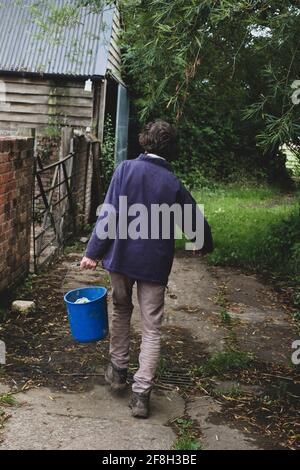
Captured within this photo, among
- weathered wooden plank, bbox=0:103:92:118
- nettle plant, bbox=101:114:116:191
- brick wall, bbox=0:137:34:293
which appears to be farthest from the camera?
nettle plant, bbox=101:114:116:191

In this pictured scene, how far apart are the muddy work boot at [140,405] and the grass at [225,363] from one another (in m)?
0.89

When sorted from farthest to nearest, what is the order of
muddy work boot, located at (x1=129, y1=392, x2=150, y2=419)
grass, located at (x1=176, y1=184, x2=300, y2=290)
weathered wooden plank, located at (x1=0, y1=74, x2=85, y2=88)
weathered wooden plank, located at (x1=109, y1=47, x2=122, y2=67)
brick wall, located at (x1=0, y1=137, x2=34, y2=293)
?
weathered wooden plank, located at (x1=109, y1=47, x2=122, y2=67), weathered wooden plank, located at (x1=0, y1=74, x2=85, y2=88), grass, located at (x1=176, y1=184, x2=300, y2=290), brick wall, located at (x1=0, y1=137, x2=34, y2=293), muddy work boot, located at (x1=129, y1=392, x2=150, y2=419)

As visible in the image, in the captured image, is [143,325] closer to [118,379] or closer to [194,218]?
[118,379]

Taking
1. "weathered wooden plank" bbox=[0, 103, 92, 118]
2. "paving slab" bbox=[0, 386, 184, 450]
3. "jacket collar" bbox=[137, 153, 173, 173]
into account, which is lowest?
"paving slab" bbox=[0, 386, 184, 450]

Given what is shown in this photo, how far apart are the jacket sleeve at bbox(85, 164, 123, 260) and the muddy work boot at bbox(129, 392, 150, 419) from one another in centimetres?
93

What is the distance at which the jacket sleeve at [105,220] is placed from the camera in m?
3.56

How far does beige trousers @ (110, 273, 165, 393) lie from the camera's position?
3.48m

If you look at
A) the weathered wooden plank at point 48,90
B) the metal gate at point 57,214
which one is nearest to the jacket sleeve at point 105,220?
the metal gate at point 57,214

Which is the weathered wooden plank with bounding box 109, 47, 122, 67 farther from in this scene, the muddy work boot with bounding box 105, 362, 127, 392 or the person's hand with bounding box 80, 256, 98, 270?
the muddy work boot with bounding box 105, 362, 127, 392

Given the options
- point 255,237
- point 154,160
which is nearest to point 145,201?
point 154,160

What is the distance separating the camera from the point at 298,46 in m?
4.93

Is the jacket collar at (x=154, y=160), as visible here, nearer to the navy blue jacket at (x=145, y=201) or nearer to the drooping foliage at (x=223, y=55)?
the navy blue jacket at (x=145, y=201)

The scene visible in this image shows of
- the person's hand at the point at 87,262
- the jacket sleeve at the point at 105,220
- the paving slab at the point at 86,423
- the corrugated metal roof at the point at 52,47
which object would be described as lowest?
the paving slab at the point at 86,423

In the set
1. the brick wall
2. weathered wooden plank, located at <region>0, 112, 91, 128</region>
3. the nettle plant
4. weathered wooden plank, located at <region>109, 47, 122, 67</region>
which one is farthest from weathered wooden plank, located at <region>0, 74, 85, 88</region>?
the brick wall
